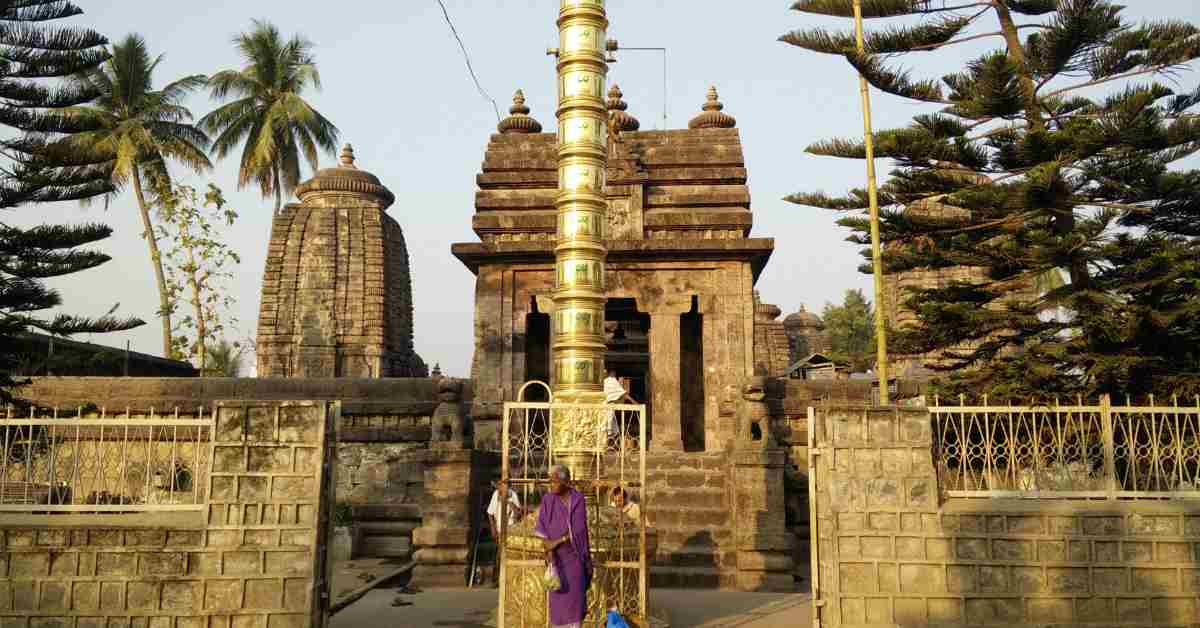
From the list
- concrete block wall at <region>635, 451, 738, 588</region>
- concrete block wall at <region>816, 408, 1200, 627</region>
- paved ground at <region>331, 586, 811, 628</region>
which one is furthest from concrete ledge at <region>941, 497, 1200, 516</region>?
concrete block wall at <region>635, 451, 738, 588</region>

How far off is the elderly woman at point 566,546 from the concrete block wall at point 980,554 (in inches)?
72.7

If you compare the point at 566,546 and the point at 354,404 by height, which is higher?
the point at 354,404

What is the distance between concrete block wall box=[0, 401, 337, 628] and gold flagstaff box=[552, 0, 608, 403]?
2532 millimetres

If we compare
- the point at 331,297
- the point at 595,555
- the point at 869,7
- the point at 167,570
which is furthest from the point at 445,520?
Answer: the point at 331,297

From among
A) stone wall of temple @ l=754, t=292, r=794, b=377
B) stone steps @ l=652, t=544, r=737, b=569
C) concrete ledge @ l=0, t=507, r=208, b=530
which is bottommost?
stone steps @ l=652, t=544, r=737, b=569

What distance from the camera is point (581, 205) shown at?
27.2 feet

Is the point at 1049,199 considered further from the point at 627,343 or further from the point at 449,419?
the point at 627,343

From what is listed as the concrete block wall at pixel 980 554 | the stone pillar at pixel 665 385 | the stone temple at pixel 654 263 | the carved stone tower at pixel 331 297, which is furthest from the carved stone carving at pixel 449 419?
the carved stone tower at pixel 331 297

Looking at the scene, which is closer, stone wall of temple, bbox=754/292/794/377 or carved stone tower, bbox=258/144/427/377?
stone wall of temple, bbox=754/292/794/377

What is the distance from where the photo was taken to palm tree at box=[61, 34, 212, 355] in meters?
24.3

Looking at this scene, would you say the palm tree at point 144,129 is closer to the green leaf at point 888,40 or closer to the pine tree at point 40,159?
the pine tree at point 40,159

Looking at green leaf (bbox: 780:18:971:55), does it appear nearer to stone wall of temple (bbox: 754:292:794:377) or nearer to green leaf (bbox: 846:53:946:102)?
green leaf (bbox: 846:53:946:102)

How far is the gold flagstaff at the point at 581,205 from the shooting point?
8070mm

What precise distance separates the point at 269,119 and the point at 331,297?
8315 millimetres
